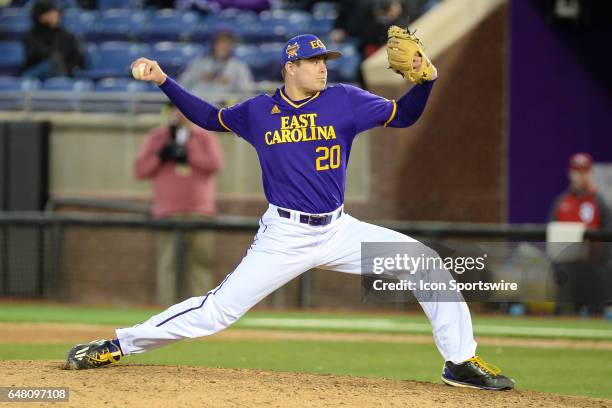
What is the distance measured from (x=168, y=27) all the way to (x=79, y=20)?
51.5 inches

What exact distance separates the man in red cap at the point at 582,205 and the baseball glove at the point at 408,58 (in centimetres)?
615

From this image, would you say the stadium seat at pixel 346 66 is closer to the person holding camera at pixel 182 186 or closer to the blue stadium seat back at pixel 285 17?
the blue stadium seat back at pixel 285 17

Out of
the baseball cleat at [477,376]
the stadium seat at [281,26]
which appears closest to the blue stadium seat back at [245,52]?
the stadium seat at [281,26]

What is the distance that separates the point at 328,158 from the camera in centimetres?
624

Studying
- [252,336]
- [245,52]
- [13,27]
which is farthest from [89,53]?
[252,336]

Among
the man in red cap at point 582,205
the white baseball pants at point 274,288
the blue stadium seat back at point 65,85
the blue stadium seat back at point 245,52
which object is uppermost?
the blue stadium seat back at point 245,52

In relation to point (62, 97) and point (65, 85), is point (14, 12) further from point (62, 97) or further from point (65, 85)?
point (62, 97)

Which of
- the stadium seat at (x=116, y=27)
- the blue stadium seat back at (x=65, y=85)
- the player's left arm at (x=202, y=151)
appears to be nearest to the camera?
the player's left arm at (x=202, y=151)

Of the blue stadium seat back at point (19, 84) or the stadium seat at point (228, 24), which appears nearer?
the blue stadium seat back at point (19, 84)

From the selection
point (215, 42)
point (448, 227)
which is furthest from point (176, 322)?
point (215, 42)

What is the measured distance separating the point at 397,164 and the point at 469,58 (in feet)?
5.01

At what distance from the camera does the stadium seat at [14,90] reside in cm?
1355

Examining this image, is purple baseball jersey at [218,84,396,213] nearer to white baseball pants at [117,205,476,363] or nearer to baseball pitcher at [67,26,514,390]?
baseball pitcher at [67,26,514,390]

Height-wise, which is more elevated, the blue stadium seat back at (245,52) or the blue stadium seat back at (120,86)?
the blue stadium seat back at (245,52)
